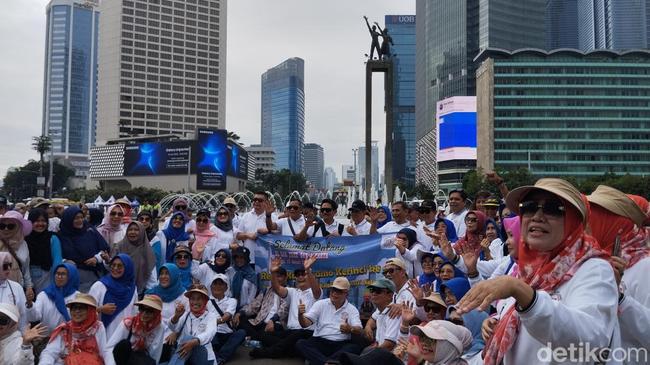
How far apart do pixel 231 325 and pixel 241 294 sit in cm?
60

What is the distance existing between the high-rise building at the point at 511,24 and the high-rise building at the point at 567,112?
18.9 meters

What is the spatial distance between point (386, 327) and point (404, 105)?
15820 cm

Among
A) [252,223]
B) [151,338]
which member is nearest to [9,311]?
[151,338]

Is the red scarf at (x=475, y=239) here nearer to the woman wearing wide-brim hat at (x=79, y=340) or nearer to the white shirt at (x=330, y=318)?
the white shirt at (x=330, y=318)

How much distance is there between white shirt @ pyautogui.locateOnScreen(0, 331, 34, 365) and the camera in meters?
3.83

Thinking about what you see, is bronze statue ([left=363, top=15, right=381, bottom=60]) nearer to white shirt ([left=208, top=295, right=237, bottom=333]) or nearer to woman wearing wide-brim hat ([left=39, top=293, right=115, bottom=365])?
white shirt ([left=208, top=295, right=237, bottom=333])

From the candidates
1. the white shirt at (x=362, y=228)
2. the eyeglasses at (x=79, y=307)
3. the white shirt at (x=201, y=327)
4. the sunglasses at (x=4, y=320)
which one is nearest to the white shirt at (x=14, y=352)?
the sunglasses at (x=4, y=320)

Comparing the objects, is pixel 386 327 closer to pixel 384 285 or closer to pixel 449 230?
pixel 384 285

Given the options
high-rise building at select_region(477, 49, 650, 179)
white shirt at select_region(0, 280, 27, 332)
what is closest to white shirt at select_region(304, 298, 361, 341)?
white shirt at select_region(0, 280, 27, 332)

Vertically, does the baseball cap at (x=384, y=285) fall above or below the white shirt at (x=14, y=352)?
above

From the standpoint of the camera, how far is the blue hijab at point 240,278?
21.2ft

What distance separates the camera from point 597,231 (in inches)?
84.7

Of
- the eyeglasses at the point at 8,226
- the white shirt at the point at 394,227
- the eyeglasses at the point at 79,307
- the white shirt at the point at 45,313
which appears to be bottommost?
the white shirt at the point at 45,313

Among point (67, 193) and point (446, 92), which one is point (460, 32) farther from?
point (67, 193)
